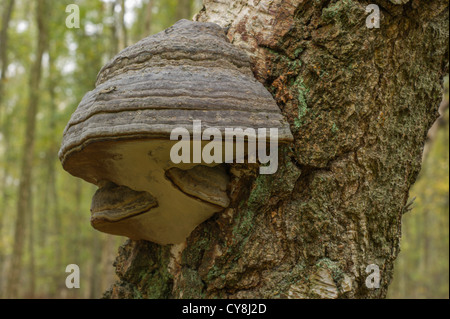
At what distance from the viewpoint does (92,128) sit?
1.42 metres

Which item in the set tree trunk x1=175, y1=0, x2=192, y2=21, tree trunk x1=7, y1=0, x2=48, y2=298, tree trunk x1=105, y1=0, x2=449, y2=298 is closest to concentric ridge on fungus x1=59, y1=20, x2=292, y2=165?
tree trunk x1=105, y1=0, x2=449, y2=298

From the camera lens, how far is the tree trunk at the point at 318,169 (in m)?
1.75

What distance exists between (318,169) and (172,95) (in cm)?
80

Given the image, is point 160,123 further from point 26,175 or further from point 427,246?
point 427,246

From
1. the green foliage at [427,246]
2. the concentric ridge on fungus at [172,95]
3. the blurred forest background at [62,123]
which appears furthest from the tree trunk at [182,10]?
the green foliage at [427,246]

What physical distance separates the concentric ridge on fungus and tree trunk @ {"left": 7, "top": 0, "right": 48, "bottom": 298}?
25.5 feet

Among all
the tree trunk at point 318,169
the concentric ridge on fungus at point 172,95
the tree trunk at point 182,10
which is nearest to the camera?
the concentric ridge on fungus at point 172,95

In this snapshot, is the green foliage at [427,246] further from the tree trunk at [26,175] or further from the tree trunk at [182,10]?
the tree trunk at [26,175]

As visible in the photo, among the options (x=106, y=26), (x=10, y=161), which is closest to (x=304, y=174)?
(x=106, y=26)

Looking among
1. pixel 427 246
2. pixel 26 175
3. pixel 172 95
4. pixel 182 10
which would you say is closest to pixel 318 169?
pixel 172 95

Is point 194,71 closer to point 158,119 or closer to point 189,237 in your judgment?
point 158,119

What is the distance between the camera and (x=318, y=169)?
5.89 feet

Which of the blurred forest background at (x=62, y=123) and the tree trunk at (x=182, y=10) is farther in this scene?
the blurred forest background at (x=62, y=123)

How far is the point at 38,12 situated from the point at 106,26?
6.18 ft
